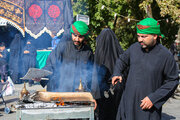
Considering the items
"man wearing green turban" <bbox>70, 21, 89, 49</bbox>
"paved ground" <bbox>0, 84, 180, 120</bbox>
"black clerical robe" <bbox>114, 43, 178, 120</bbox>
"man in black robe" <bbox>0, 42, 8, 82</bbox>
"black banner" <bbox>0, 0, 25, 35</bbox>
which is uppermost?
"black banner" <bbox>0, 0, 25, 35</bbox>

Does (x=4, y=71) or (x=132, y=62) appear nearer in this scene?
(x=132, y=62)

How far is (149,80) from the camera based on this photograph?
2.97 m

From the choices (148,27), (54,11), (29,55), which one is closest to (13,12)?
(54,11)

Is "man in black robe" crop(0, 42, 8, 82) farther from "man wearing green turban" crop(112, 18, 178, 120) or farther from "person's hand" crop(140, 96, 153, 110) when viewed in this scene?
"person's hand" crop(140, 96, 153, 110)

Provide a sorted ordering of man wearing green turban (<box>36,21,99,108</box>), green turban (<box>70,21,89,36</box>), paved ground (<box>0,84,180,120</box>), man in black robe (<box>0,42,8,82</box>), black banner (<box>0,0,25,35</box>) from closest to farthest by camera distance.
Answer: green turban (<box>70,21,89,36</box>)
man wearing green turban (<box>36,21,99,108</box>)
paved ground (<box>0,84,180,120</box>)
black banner (<box>0,0,25,35</box>)
man in black robe (<box>0,42,8,82</box>)

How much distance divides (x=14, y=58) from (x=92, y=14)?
15.5ft

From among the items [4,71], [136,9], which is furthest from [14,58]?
[136,9]

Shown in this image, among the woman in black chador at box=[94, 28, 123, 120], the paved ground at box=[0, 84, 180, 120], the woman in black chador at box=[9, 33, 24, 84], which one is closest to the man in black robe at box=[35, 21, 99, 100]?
the woman in black chador at box=[94, 28, 123, 120]

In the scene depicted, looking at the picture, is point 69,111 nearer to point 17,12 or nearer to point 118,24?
point 17,12

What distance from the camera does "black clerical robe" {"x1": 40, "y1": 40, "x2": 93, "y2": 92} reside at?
387 cm

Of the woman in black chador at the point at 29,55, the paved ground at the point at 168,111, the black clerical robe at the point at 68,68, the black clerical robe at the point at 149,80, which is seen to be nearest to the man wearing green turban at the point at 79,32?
the black clerical robe at the point at 68,68

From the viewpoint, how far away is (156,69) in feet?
9.62

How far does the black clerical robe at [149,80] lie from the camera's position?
9.52ft

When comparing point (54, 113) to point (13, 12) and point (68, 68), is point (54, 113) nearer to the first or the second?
point (68, 68)
